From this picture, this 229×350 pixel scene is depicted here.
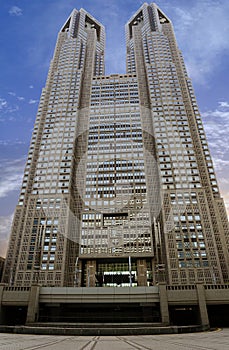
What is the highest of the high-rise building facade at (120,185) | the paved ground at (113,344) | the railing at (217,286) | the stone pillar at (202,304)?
the high-rise building facade at (120,185)

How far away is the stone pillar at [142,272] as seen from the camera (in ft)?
256

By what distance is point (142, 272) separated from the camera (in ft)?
259

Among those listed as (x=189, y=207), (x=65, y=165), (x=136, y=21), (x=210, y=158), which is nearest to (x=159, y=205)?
(x=189, y=207)

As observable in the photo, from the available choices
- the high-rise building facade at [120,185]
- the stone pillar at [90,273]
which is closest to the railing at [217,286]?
the high-rise building facade at [120,185]

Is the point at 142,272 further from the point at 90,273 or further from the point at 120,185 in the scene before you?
the point at 120,185

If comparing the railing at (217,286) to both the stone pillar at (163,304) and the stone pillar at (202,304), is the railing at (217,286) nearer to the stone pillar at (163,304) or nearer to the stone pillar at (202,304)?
the stone pillar at (202,304)

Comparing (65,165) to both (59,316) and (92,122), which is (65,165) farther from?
(59,316)

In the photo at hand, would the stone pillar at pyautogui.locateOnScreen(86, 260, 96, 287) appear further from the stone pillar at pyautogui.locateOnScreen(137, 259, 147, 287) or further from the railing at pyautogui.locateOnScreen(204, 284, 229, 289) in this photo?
the railing at pyautogui.locateOnScreen(204, 284, 229, 289)

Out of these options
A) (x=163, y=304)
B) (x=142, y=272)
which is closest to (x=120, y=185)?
(x=142, y=272)

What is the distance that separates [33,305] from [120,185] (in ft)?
187

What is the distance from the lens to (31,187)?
95.1m

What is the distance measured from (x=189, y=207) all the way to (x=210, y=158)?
30.4 metres

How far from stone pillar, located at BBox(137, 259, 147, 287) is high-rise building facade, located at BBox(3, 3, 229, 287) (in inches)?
13.4

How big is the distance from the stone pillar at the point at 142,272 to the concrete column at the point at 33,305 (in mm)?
42489
